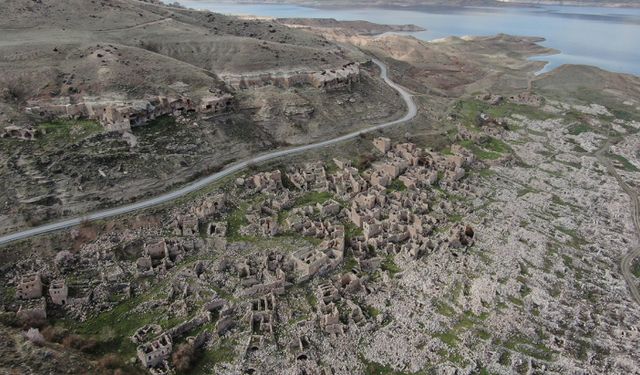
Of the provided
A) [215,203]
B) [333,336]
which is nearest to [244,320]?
[333,336]

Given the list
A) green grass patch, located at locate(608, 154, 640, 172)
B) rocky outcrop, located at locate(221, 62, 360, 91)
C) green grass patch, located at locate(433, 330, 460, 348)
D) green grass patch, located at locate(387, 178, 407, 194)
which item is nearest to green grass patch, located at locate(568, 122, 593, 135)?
green grass patch, located at locate(608, 154, 640, 172)


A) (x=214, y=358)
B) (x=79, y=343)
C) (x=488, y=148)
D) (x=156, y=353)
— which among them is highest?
(x=488, y=148)

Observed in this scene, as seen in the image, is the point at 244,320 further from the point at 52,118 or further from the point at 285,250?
the point at 52,118

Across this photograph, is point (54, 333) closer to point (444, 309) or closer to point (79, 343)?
point (79, 343)

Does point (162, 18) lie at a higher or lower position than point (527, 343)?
higher

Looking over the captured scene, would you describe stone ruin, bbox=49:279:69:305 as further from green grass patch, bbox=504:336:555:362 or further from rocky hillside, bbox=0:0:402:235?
green grass patch, bbox=504:336:555:362

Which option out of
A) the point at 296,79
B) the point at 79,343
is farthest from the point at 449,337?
the point at 296,79
